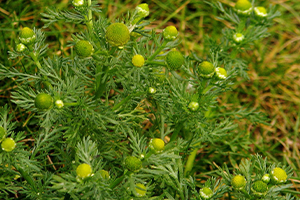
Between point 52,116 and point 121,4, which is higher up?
point 52,116

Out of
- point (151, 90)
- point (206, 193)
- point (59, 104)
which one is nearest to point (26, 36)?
point (59, 104)

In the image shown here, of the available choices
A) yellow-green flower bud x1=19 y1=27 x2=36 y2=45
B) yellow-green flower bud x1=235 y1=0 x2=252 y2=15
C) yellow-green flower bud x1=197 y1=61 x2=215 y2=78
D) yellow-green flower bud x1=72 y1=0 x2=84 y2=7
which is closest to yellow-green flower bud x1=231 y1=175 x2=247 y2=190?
yellow-green flower bud x1=197 y1=61 x2=215 y2=78

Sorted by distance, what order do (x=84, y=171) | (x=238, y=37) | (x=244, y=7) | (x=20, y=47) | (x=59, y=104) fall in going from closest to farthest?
1. (x=84, y=171)
2. (x=59, y=104)
3. (x=20, y=47)
4. (x=244, y=7)
5. (x=238, y=37)

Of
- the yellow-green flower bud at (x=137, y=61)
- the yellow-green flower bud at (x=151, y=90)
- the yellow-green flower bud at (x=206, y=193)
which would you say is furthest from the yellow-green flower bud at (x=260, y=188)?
the yellow-green flower bud at (x=137, y=61)

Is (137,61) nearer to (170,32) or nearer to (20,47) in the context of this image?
(170,32)

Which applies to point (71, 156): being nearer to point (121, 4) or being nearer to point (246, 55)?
point (121, 4)

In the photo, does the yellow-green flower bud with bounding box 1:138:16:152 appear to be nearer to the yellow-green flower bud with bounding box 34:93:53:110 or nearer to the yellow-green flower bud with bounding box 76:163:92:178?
the yellow-green flower bud with bounding box 34:93:53:110

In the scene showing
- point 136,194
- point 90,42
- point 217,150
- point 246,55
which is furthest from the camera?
point 246,55

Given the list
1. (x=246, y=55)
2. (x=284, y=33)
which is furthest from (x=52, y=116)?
(x=284, y=33)

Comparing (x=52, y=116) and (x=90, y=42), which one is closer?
(x=52, y=116)
